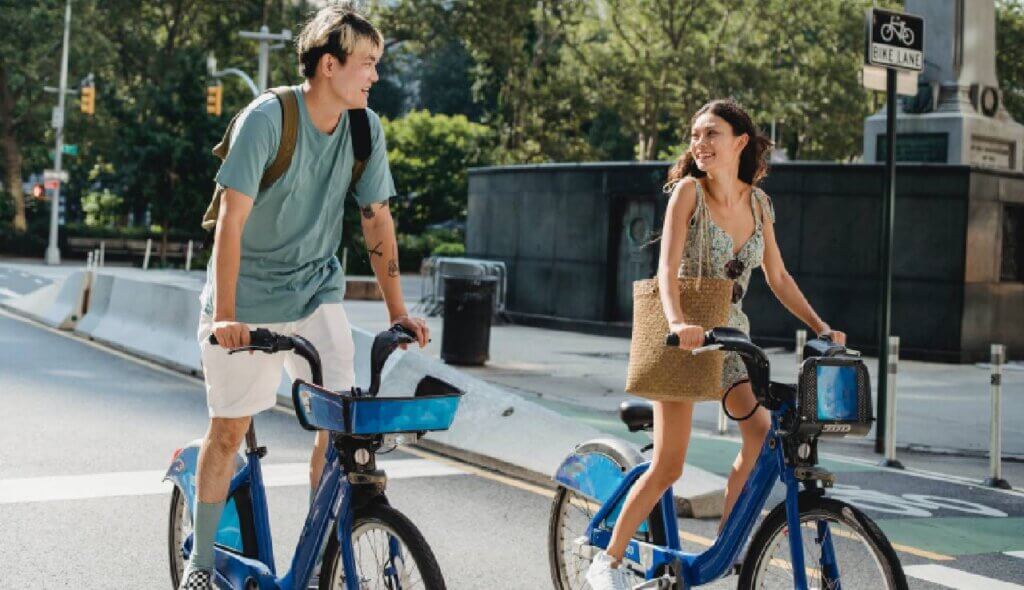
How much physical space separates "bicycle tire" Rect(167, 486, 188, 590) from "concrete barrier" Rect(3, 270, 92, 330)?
Answer: 12290mm

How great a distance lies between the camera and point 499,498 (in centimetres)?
765

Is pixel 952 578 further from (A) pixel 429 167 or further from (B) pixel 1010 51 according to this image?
(A) pixel 429 167

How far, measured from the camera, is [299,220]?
419cm

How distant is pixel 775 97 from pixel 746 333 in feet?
143

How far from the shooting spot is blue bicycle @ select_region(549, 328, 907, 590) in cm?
384

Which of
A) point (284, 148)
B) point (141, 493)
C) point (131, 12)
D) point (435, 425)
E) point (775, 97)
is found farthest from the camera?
point (131, 12)

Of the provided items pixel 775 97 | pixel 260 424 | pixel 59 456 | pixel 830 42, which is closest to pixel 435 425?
pixel 59 456

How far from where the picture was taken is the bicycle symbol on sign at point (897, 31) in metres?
10.5

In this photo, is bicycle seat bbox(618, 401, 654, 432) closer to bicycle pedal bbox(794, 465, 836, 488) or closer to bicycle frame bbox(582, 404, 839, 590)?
bicycle frame bbox(582, 404, 839, 590)

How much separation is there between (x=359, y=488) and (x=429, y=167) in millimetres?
51578

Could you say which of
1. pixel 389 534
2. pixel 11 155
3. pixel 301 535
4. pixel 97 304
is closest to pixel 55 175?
pixel 11 155

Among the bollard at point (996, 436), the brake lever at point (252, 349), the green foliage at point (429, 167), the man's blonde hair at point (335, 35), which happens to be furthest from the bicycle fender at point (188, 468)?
the green foliage at point (429, 167)

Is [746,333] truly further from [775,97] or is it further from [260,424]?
[775,97]

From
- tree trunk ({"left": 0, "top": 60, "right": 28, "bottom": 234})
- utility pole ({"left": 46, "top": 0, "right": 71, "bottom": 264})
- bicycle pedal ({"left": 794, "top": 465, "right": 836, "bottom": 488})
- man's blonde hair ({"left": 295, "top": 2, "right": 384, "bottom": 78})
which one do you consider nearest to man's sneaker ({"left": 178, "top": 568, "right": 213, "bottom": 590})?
man's blonde hair ({"left": 295, "top": 2, "right": 384, "bottom": 78})
